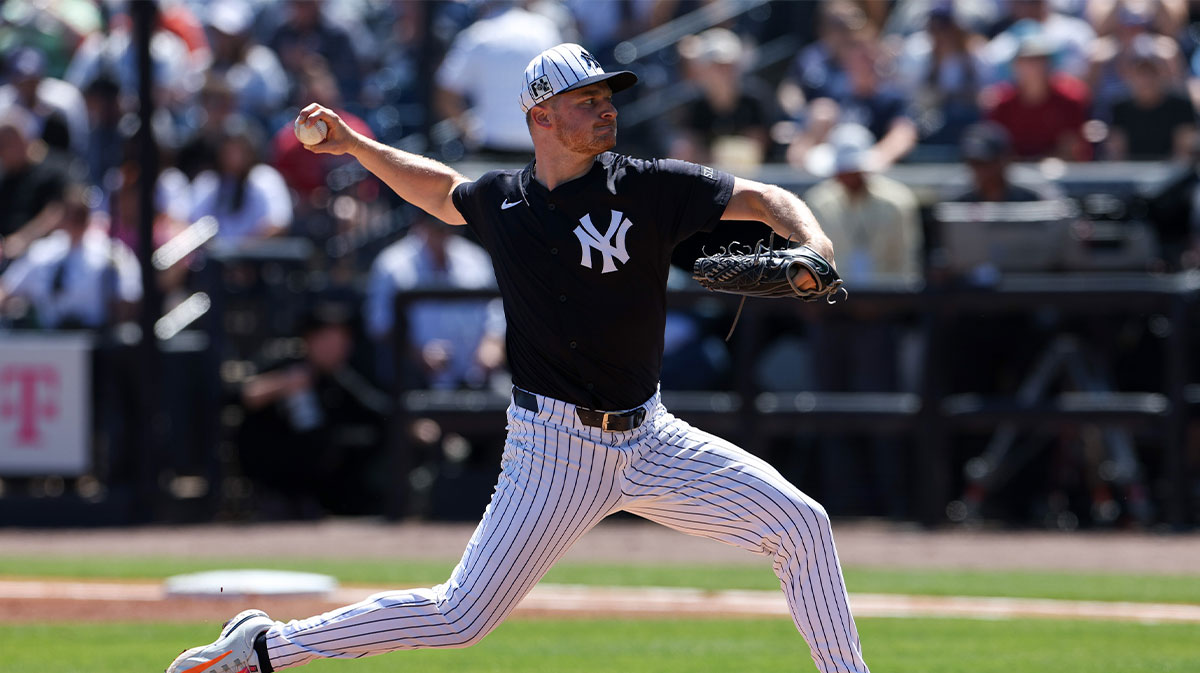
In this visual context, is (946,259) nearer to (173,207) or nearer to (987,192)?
(987,192)

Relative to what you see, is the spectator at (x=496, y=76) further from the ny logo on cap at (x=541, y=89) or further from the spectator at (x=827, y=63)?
the ny logo on cap at (x=541, y=89)

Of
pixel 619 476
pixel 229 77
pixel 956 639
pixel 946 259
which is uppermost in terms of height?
pixel 229 77

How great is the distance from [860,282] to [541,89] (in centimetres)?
639

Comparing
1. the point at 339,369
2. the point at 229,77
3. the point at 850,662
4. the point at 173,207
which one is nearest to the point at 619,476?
the point at 850,662

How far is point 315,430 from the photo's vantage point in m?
11.6

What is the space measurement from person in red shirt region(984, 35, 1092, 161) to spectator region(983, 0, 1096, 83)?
0.56m

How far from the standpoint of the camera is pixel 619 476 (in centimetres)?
492

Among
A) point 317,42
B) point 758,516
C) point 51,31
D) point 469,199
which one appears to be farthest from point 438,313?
point 758,516

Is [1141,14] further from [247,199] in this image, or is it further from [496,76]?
[247,199]

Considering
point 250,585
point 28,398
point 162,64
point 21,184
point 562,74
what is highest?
point 162,64

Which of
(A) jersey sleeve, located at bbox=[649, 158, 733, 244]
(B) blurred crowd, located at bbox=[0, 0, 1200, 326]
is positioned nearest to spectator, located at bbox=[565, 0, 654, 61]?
(B) blurred crowd, located at bbox=[0, 0, 1200, 326]

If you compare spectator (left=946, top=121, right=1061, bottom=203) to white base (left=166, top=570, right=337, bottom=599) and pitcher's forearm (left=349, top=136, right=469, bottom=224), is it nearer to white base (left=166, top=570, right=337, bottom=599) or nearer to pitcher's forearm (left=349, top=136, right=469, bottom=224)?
white base (left=166, top=570, right=337, bottom=599)

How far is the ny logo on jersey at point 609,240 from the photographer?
16.1ft

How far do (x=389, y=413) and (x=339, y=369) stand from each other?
1.91 ft
